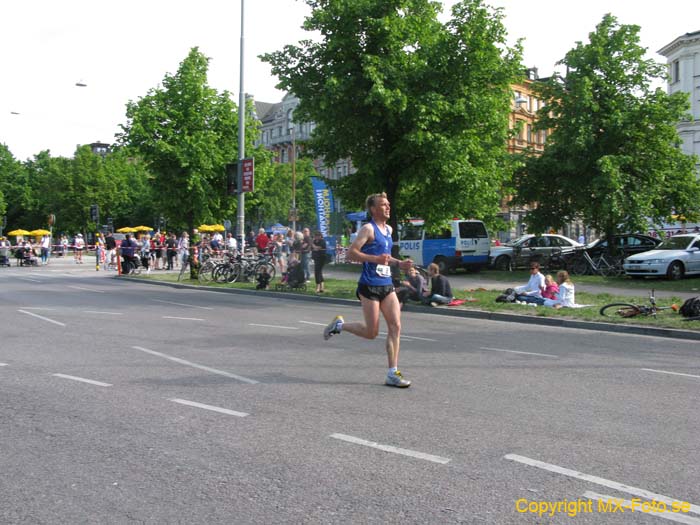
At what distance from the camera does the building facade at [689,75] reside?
→ 62281mm

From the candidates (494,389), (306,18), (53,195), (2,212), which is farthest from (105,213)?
(494,389)

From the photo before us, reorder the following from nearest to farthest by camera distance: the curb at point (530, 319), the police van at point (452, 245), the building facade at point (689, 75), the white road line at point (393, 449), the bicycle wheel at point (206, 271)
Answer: the white road line at point (393, 449) → the curb at point (530, 319) → the bicycle wheel at point (206, 271) → the police van at point (452, 245) → the building facade at point (689, 75)

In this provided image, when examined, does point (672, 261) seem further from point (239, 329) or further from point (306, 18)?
point (239, 329)

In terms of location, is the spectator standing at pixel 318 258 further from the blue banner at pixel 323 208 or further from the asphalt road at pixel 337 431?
the blue banner at pixel 323 208

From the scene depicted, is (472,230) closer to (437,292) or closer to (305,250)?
(305,250)

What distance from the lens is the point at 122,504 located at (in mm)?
3676

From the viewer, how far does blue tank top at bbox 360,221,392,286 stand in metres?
6.60

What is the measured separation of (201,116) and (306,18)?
15.6 m

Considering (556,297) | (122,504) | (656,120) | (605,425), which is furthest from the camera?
(656,120)

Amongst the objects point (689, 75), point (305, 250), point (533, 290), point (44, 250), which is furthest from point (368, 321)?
point (689, 75)

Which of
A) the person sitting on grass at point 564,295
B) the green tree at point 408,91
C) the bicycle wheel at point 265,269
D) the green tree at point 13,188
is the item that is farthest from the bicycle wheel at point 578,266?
the green tree at point 13,188

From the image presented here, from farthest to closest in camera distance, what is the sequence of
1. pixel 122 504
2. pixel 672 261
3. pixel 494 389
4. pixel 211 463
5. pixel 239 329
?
pixel 672 261, pixel 239 329, pixel 494 389, pixel 211 463, pixel 122 504

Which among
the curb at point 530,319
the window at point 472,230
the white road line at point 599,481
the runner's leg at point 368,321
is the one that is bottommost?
the white road line at point 599,481

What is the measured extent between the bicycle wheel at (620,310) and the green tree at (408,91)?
5659mm
